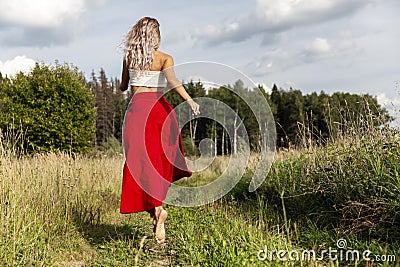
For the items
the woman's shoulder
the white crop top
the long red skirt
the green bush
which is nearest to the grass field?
the long red skirt

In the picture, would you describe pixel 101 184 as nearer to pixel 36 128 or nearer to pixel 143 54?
pixel 143 54

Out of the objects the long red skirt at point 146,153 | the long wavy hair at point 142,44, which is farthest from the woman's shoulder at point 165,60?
the long red skirt at point 146,153

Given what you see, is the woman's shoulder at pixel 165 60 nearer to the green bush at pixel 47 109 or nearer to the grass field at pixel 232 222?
the grass field at pixel 232 222

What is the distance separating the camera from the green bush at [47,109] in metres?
14.1

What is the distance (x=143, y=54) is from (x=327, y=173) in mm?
2499

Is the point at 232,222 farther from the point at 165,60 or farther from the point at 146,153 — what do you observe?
the point at 165,60

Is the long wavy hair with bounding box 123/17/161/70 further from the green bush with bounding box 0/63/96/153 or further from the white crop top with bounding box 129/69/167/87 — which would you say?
the green bush with bounding box 0/63/96/153

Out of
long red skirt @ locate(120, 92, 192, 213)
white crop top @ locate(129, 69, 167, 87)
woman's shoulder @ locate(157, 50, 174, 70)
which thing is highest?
woman's shoulder @ locate(157, 50, 174, 70)

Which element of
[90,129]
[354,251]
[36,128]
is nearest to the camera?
[354,251]

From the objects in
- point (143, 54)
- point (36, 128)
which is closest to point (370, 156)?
point (143, 54)

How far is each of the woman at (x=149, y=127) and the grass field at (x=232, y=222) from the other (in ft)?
1.65

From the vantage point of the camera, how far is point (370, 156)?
463 cm

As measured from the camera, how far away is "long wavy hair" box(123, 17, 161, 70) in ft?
14.4

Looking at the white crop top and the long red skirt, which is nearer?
the long red skirt
